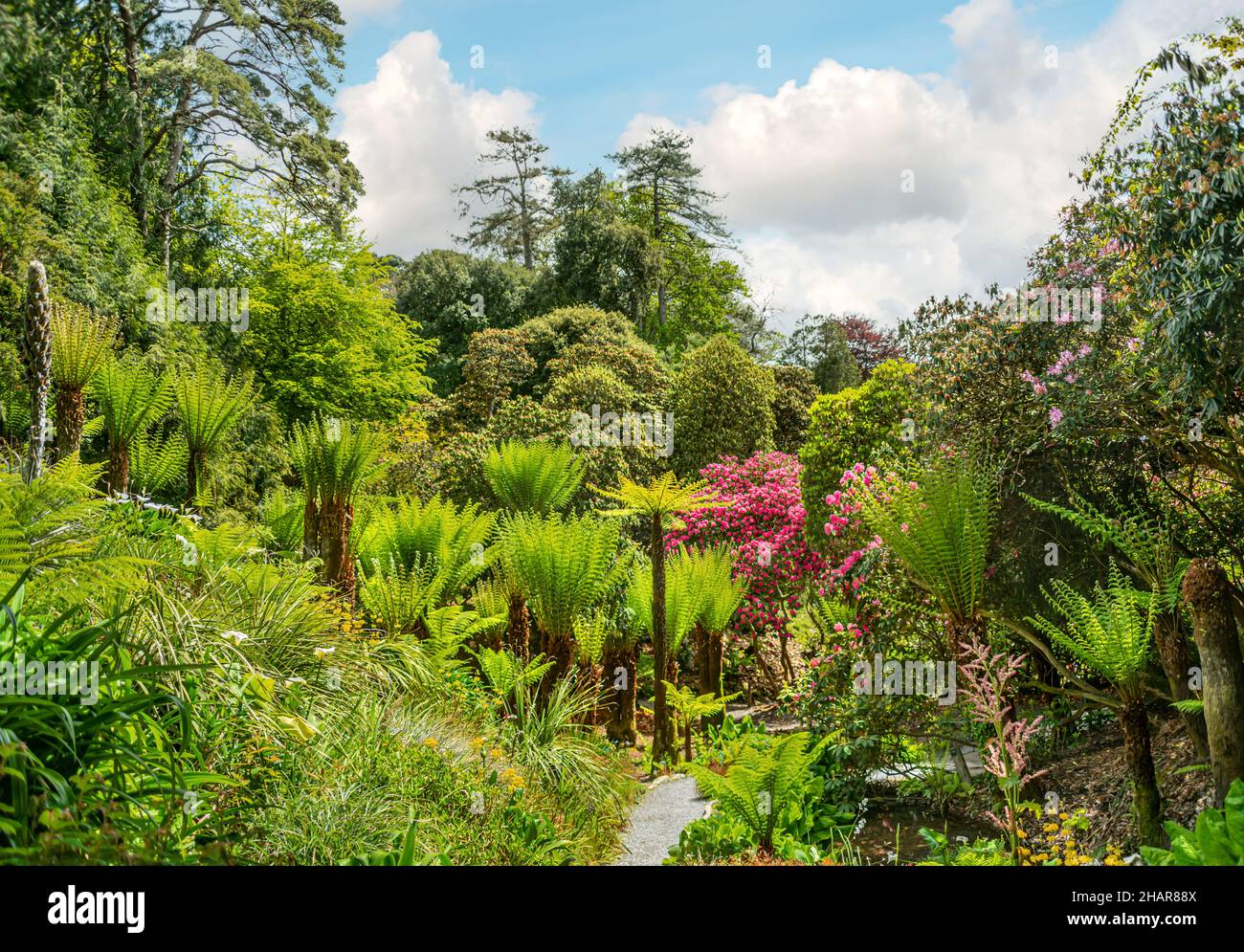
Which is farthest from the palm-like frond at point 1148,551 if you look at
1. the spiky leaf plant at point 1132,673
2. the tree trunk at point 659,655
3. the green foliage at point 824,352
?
the green foliage at point 824,352

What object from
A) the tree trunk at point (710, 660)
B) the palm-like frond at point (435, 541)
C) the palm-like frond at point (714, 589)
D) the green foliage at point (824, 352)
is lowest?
the tree trunk at point (710, 660)

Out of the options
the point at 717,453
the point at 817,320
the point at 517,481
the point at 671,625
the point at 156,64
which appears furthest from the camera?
the point at 817,320

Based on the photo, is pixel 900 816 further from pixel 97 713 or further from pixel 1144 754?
pixel 97 713

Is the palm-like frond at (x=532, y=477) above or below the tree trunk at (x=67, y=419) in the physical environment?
below

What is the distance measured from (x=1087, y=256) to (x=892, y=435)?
92.9 inches

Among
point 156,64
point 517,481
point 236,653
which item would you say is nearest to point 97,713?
point 236,653

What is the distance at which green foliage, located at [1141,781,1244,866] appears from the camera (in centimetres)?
229

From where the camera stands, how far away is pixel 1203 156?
3.19m

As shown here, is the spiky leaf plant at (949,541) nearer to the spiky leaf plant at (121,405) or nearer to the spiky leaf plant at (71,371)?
the spiky leaf plant at (71,371)

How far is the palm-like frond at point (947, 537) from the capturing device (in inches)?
153

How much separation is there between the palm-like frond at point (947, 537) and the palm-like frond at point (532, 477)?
4100 millimetres

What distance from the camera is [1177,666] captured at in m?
3.55

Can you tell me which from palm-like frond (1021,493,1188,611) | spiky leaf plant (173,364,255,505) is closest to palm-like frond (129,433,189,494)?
spiky leaf plant (173,364,255,505)

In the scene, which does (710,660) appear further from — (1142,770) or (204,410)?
(204,410)
